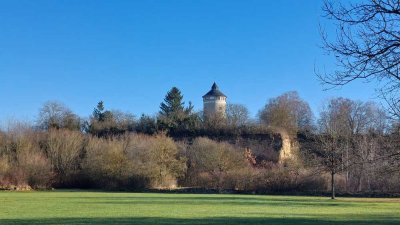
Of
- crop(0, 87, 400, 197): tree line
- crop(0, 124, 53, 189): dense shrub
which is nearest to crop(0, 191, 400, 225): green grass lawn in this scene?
crop(0, 87, 400, 197): tree line

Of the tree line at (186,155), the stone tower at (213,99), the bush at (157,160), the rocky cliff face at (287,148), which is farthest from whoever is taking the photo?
the stone tower at (213,99)

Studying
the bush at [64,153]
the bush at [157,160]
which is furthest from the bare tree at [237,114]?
the bush at [64,153]

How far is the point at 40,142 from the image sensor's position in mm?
75938

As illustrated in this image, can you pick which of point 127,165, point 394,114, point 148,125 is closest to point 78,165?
point 127,165

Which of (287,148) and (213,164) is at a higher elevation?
(287,148)

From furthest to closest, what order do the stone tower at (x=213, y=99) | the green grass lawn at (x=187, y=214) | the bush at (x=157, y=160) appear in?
the stone tower at (x=213, y=99) < the bush at (x=157, y=160) < the green grass lawn at (x=187, y=214)

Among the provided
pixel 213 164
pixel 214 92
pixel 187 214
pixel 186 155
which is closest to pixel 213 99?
pixel 214 92

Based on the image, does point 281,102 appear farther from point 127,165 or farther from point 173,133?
point 127,165

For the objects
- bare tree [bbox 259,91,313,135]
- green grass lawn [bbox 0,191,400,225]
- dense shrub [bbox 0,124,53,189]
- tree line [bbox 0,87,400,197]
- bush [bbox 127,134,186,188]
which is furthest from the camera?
bare tree [bbox 259,91,313,135]

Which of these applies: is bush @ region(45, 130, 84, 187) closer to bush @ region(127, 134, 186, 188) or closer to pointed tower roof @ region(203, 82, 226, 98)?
bush @ region(127, 134, 186, 188)

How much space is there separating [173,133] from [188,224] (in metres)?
74.3

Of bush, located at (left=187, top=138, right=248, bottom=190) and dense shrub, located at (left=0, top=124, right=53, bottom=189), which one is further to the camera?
bush, located at (left=187, top=138, right=248, bottom=190)

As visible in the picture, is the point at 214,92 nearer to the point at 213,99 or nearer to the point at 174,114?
the point at 213,99

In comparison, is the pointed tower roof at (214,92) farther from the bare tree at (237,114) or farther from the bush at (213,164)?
the bush at (213,164)
